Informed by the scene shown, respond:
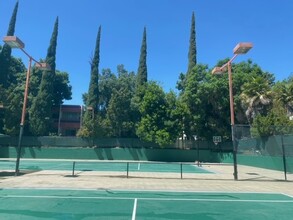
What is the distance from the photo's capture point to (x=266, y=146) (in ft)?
84.2

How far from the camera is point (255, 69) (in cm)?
4094

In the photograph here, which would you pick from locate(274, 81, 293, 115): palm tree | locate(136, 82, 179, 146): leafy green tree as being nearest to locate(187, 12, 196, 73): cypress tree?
locate(136, 82, 179, 146): leafy green tree

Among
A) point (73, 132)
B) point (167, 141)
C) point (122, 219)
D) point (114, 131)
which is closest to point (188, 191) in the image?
point (122, 219)

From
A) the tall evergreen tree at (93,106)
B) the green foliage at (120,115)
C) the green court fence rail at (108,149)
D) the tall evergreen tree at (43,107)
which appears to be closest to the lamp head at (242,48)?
the green court fence rail at (108,149)

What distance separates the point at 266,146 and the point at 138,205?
19051 mm

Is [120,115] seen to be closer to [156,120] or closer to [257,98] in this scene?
[156,120]

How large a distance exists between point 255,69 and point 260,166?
16990 mm

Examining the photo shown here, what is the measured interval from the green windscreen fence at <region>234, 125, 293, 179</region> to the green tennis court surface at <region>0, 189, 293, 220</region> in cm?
1110

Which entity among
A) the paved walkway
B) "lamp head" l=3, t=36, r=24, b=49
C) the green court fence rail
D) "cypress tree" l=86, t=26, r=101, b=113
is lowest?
the paved walkway

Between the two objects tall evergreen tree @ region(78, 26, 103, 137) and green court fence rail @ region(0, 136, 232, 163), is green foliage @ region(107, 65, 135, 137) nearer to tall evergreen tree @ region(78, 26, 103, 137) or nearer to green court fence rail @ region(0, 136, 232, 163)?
tall evergreen tree @ region(78, 26, 103, 137)

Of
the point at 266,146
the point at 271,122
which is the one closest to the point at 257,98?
the point at 271,122

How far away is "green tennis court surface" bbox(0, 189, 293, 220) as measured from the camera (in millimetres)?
8367

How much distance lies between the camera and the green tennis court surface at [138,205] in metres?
8.37

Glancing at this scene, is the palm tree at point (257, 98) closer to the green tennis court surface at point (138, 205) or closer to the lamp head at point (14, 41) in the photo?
the green tennis court surface at point (138, 205)
